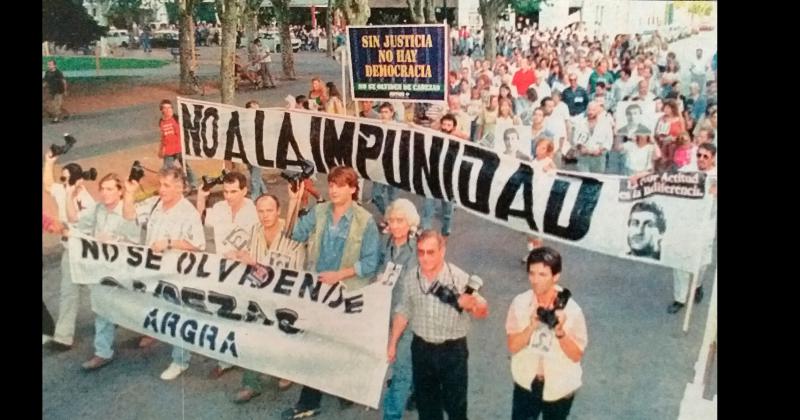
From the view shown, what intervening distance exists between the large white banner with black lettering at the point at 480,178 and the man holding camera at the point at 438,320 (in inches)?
9.6

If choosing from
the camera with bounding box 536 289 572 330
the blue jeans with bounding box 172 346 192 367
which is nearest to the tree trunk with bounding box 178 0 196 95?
the blue jeans with bounding box 172 346 192 367

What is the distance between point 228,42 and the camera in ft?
11.5

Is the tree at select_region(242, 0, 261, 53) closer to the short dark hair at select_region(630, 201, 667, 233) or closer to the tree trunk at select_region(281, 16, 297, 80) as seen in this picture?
the tree trunk at select_region(281, 16, 297, 80)

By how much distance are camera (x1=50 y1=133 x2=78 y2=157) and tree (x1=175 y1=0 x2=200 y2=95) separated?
54cm

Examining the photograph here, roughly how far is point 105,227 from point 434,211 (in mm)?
1479

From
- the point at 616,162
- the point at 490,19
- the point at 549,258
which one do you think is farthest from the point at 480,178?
the point at 490,19

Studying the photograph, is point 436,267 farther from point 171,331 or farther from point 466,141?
point 171,331

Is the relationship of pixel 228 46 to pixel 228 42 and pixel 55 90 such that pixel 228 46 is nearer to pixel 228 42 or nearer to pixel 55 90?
pixel 228 42

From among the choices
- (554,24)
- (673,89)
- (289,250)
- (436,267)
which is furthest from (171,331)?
(673,89)

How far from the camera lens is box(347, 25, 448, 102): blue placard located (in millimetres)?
3148

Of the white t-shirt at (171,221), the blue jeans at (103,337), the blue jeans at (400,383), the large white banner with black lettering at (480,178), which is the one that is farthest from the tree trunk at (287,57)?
the blue jeans at (103,337)

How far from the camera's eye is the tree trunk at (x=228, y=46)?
11.4ft

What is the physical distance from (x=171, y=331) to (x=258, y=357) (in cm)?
43

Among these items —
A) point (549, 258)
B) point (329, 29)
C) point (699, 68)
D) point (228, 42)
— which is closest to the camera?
point (699, 68)
